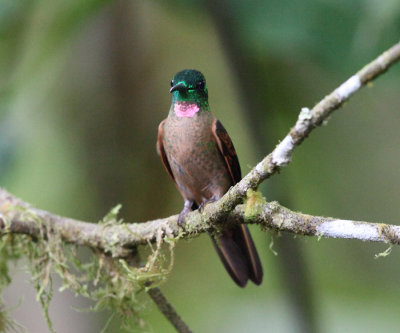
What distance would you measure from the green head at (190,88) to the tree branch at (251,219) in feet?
2.07

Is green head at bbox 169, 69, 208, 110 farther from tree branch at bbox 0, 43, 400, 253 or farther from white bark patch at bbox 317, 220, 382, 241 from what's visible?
white bark patch at bbox 317, 220, 382, 241

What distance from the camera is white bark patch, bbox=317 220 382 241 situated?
61.9 inches

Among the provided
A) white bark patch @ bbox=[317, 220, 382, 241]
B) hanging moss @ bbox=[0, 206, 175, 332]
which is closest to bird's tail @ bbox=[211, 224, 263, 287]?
hanging moss @ bbox=[0, 206, 175, 332]

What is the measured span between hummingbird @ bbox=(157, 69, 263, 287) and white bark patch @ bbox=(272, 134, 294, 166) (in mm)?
1278

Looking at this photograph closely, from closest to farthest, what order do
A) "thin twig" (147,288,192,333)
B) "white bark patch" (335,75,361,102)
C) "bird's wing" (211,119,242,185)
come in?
1. "white bark patch" (335,75,361,102)
2. "thin twig" (147,288,192,333)
3. "bird's wing" (211,119,242,185)

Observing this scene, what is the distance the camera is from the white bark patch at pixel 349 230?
1.57 m

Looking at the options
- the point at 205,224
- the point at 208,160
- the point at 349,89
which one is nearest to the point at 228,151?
the point at 208,160

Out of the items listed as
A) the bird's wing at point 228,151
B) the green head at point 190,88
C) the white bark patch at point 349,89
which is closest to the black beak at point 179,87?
the green head at point 190,88

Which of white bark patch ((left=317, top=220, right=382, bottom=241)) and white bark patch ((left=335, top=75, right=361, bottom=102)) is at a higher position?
white bark patch ((left=335, top=75, right=361, bottom=102))

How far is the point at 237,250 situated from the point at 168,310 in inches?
21.2

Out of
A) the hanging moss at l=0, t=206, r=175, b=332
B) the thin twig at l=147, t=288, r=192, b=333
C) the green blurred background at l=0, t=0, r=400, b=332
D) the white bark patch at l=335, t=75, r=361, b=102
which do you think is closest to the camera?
the white bark patch at l=335, t=75, r=361, b=102

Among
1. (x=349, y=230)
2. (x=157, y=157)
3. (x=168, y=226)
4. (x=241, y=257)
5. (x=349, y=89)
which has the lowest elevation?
(x=349, y=230)

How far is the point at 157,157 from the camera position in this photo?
3.99 meters

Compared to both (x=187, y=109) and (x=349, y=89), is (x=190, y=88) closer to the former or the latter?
(x=187, y=109)
